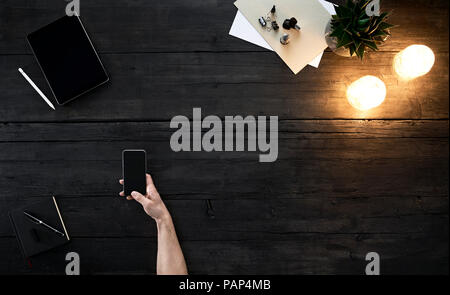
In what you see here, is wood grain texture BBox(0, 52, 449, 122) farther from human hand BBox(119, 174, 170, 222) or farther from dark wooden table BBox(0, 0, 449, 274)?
human hand BBox(119, 174, 170, 222)

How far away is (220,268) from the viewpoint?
1.13m

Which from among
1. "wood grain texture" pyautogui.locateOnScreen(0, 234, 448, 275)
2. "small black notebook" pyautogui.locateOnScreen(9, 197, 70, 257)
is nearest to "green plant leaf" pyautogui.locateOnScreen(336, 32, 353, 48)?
"wood grain texture" pyautogui.locateOnScreen(0, 234, 448, 275)

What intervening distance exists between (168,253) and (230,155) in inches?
15.6

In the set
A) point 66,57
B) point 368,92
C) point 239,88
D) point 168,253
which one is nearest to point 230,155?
point 239,88

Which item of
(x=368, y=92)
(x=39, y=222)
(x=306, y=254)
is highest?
(x=368, y=92)

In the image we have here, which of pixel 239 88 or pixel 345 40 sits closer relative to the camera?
pixel 345 40

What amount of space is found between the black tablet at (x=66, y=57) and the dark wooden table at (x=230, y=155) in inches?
2.0

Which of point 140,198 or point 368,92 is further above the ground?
point 368,92

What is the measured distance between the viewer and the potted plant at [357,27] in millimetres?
992

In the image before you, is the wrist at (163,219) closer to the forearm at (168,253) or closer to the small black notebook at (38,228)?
the forearm at (168,253)

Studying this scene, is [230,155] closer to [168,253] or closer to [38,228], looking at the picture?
[168,253]

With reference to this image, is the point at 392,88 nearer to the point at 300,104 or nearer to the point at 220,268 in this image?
the point at 300,104

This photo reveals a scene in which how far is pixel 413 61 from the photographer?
3.49 feet

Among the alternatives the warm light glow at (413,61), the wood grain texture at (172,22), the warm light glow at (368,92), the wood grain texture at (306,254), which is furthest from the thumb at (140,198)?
the warm light glow at (413,61)
